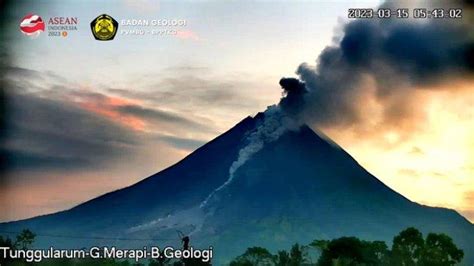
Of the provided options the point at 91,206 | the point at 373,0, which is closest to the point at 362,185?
the point at 373,0

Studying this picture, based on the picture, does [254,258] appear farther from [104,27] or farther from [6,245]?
[104,27]

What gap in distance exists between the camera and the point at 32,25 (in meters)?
3.38

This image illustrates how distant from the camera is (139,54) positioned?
11.1 feet

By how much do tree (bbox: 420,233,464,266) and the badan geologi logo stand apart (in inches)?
86.8

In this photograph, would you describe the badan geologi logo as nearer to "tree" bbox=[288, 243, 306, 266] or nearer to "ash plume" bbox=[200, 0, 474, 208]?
"ash plume" bbox=[200, 0, 474, 208]

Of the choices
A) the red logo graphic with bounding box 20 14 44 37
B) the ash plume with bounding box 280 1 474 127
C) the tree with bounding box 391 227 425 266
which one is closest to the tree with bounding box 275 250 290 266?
the tree with bounding box 391 227 425 266

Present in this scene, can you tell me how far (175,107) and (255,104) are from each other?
18.5 inches

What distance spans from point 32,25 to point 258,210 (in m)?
1.71

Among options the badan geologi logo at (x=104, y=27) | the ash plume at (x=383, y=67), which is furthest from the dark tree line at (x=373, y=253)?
the badan geologi logo at (x=104, y=27)

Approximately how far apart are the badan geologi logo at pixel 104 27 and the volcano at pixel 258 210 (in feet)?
2.82

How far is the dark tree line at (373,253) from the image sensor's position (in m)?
3.34

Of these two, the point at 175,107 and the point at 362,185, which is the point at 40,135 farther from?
the point at 362,185

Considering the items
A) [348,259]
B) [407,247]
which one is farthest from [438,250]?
[348,259]

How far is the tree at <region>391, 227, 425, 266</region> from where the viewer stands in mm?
3340
